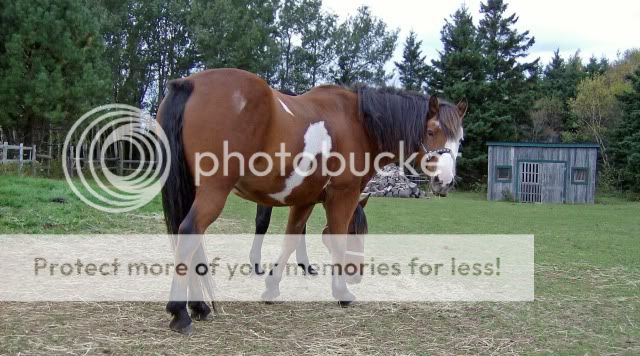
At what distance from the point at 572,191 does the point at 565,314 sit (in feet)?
67.0

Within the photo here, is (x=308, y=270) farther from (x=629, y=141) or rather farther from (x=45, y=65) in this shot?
(x=629, y=141)

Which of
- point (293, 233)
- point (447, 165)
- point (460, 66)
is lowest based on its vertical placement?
point (293, 233)

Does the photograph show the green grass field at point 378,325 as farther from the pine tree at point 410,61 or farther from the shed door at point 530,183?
→ the pine tree at point 410,61

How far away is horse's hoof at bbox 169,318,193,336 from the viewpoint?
3.34 metres

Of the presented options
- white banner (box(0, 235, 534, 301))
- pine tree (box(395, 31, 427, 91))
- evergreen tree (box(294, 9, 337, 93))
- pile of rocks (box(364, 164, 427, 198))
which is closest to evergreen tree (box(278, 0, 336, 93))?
evergreen tree (box(294, 9, 337, 93))

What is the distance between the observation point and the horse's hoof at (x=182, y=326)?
334 cm

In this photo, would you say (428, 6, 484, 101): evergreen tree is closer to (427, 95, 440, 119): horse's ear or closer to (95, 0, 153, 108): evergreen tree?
(95, 0, 153, 108): evergreen tree

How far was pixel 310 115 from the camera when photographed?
3992 millimetres

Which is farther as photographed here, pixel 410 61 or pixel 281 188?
pixel 410 61

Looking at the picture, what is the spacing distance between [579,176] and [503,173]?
10.6 ft

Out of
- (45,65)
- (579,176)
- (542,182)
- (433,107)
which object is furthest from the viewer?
(542,182)

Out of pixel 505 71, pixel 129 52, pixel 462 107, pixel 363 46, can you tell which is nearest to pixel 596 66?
pixel 505 71

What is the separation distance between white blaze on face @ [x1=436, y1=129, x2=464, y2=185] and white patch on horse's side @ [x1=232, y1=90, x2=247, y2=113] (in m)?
1.73

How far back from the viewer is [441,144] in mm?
4277
